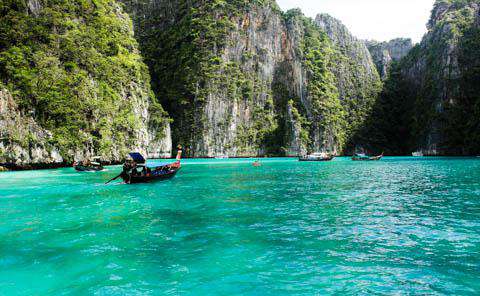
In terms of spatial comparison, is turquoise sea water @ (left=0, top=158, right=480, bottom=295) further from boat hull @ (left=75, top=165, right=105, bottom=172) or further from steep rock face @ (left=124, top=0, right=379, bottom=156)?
steep rock face @ (left=124, top=0, right=379, bottom=156)

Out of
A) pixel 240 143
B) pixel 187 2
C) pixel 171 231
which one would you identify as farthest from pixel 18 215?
pixel 187 2

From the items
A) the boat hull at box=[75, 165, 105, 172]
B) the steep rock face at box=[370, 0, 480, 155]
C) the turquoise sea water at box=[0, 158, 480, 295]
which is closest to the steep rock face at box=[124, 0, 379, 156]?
the steep rock face at box=[370, 0, 480, 155]

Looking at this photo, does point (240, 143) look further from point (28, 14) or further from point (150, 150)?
point (28, 14)

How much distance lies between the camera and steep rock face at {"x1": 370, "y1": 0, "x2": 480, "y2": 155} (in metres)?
117

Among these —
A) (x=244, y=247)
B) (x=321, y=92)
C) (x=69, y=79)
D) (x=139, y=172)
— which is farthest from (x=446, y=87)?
(x=244, y=247)

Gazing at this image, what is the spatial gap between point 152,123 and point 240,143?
3482 cm

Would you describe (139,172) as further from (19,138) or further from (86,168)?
(19,138)

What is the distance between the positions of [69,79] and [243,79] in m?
84.6

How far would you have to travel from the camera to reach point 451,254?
34.8 feet

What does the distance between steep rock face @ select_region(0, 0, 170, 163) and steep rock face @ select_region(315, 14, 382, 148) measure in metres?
103

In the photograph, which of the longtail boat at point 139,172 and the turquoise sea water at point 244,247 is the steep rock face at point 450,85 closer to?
the longtail boat at point 139,172

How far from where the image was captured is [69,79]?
65.6 meters

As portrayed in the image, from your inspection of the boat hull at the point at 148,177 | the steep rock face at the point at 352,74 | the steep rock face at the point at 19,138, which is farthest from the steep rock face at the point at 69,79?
the steep rock face at the point at 352,74

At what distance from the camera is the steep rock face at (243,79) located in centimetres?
13212
